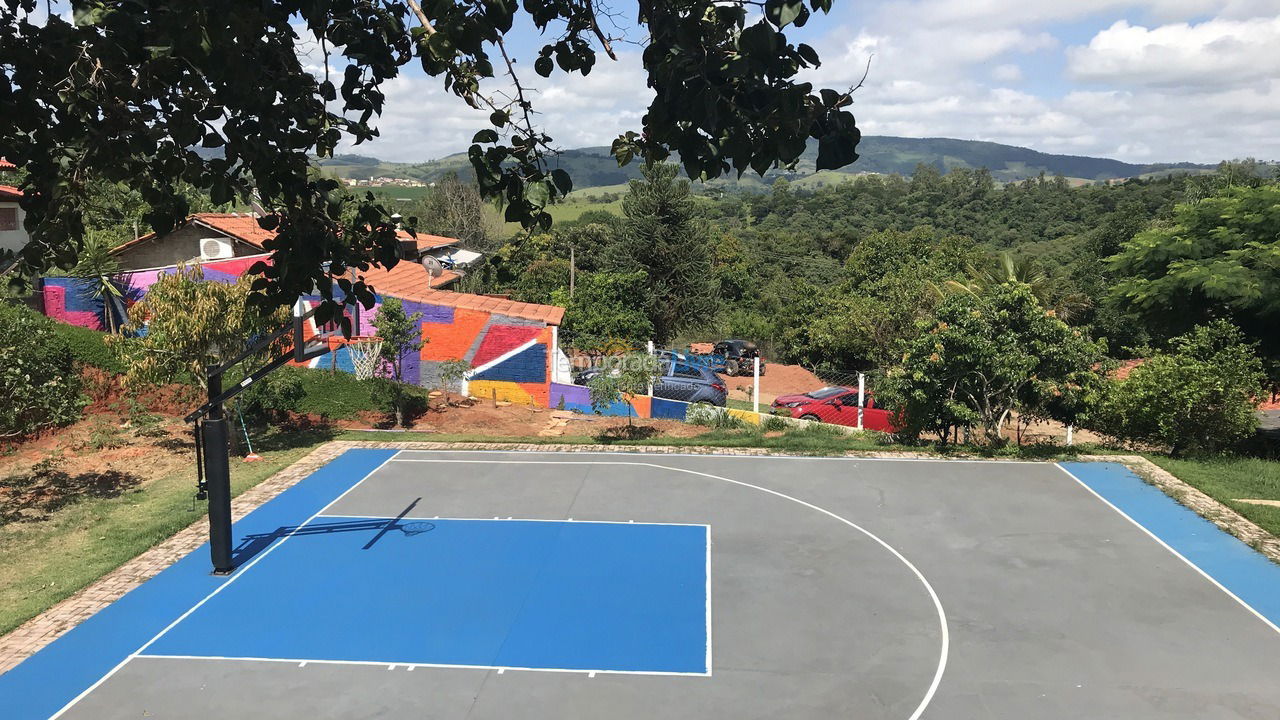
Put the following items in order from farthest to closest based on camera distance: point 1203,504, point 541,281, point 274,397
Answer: point 541,281, point 274,397, point 1203,504

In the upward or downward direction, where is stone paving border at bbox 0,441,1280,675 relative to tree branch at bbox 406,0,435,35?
downward

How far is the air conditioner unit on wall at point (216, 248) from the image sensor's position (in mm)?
27391

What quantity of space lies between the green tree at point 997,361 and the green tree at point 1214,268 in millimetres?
5089

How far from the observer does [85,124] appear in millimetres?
4465

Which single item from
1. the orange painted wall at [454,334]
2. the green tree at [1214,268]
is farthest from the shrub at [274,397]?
the green tree at [1214,268]

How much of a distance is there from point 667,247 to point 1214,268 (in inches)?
790

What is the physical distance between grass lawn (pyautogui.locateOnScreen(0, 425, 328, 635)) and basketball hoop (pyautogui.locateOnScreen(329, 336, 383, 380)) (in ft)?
22.5

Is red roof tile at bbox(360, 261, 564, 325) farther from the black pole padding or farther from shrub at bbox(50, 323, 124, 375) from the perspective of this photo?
the black pole padding

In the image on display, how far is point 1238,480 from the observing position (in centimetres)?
1638

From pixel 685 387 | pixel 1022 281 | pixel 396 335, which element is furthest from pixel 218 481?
pixel 1022 281

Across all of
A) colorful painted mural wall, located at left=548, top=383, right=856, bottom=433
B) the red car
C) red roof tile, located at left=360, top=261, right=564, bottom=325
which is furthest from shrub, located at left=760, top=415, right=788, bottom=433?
red roof tile, located at left=360, top=261, right=564, bottom=325

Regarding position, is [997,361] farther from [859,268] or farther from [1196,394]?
[859,268]

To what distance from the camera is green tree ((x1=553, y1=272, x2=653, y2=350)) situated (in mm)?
33469

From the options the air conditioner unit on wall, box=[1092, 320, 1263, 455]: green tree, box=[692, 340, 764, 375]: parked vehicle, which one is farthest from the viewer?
box=[692, 340, 764, 375]: parked vehicle
